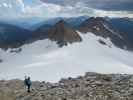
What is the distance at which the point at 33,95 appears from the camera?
42.6m

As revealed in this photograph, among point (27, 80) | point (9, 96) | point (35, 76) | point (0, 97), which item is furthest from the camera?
point (35, 76)

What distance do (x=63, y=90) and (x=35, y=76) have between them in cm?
15570

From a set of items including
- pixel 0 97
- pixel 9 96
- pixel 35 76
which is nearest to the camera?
pixel 0 97

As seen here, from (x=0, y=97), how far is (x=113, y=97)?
11228mm

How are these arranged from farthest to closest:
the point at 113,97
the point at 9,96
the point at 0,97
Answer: the point at 9,96 → the point at 0,97 → the point at 113,97

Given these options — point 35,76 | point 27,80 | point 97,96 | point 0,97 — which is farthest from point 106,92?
point 35,76

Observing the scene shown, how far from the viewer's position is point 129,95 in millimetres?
36781

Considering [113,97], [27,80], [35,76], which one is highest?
[35,76]

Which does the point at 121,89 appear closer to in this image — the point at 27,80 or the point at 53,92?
the point at 53,92

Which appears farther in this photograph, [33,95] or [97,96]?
[33,95]

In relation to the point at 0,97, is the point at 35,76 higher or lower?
higher

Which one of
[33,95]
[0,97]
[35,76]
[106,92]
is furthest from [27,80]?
[35,76]

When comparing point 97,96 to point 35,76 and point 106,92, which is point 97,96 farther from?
point 35,76

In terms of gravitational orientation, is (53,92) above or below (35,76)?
below
